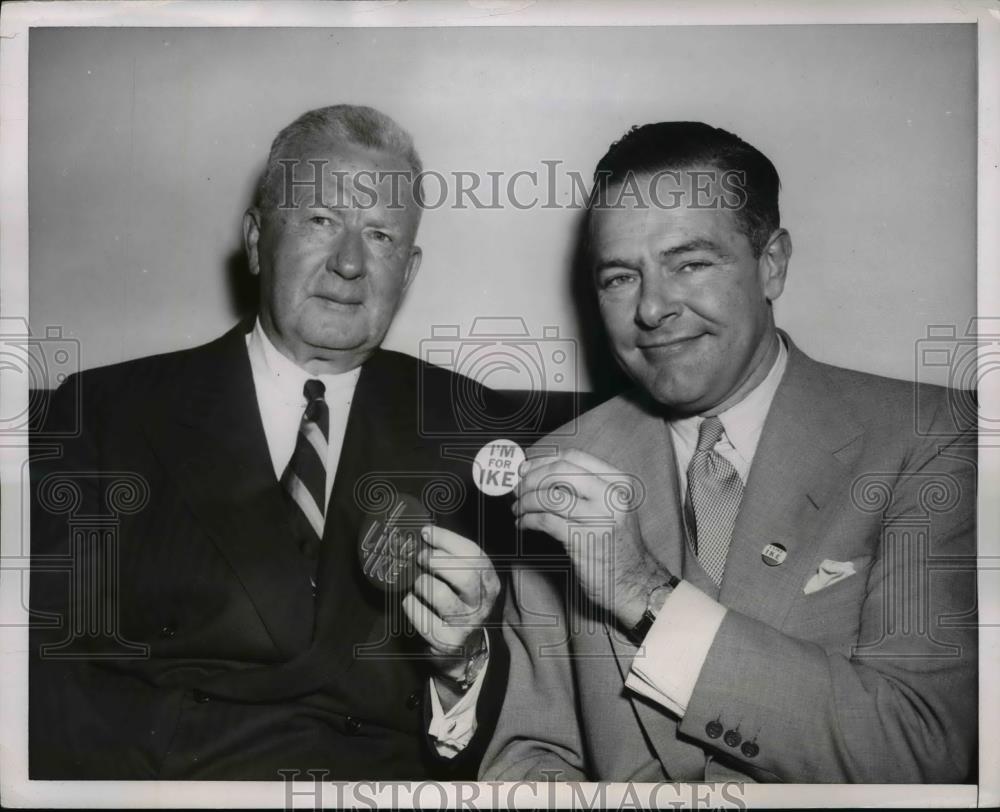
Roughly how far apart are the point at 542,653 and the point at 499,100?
3.25 ft

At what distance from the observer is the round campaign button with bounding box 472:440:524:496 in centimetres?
166

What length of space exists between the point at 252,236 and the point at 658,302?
0.73m

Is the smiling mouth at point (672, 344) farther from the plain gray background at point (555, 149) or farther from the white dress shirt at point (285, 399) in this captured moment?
the white dress shirt at point (285, 399)

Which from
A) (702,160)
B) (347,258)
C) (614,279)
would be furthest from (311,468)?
(702,160)

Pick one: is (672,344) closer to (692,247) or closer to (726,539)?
(692,247)

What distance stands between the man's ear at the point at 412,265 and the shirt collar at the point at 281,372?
0.21 m

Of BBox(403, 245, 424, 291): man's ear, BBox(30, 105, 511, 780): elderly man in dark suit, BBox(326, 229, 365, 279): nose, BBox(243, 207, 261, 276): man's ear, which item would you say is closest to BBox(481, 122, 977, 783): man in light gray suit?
BBox(30, 105, 511, 780): elderly man in dark suit

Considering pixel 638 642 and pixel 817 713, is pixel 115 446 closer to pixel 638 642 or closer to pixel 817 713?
pixel 638 642

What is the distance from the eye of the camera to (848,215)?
66.5 inches

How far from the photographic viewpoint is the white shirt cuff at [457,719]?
1.65 meters

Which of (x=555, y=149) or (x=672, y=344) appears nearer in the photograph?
(x=672, y=344)

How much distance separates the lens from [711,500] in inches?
64.2

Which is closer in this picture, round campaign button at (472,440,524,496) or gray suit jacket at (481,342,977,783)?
gray suit jacket at (481,342,977,783)

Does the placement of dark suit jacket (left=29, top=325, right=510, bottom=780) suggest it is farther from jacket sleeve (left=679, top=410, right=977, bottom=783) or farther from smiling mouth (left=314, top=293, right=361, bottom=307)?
jacket sleeve (left=679, top=410, right=977, bottom=783)
